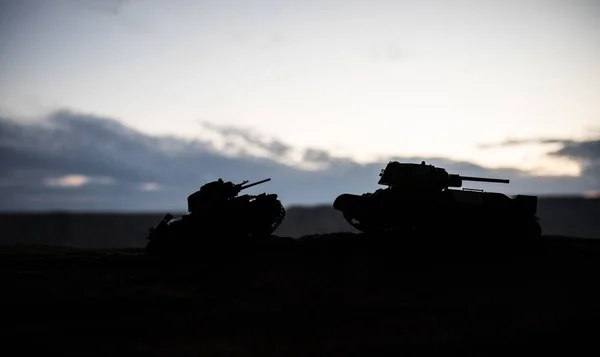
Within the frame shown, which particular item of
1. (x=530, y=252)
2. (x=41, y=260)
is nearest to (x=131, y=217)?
(x=41, y=260)

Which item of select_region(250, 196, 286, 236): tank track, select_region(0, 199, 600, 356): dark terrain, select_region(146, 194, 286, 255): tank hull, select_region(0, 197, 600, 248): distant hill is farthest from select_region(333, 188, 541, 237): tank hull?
select_region(0, 197, 600, 248): distant hill

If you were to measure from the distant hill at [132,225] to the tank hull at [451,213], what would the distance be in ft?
186

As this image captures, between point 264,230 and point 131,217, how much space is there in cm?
8040

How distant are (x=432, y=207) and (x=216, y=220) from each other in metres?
7.02

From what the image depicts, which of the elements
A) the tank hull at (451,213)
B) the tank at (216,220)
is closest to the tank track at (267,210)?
the tank at (216,220)

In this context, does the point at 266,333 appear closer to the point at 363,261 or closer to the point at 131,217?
the point at 363,261

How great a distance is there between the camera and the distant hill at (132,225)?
77.1m

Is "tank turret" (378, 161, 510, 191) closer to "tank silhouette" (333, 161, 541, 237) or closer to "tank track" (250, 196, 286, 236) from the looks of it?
"tank silhouette" (333, 161, 541, 237)

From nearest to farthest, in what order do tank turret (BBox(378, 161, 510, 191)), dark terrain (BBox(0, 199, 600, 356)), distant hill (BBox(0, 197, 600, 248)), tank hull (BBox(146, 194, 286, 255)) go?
dark terrain (BBox(0, 199, 600, 356)), tank turret (BBox(378, 161, 510, 191)), tank hull (BBox(146, 194, 286, 255)), distant hill (BBox(0, 197, 600, 248))

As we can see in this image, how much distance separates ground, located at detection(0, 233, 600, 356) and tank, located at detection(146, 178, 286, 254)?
506 mm

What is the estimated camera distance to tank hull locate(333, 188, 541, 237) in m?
18.4

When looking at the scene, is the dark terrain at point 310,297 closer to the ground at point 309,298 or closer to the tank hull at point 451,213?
the ground at point 309,298

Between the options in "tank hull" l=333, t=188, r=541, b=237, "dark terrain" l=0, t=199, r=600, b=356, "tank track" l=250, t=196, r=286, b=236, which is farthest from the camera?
"tank track" l=250, t=196, r=286, b=236

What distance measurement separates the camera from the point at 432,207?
1861 centimetres
